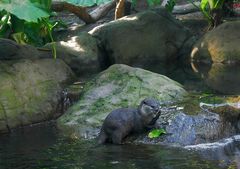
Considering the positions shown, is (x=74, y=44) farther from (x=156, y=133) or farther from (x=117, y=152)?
(x=117, y=152)

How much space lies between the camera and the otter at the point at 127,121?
7613mm

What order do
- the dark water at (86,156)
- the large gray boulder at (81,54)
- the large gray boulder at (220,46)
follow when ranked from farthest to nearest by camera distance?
the large gray boulder at (220,46) < the large gray boulder at (81,54) < the dark water at (86,156)

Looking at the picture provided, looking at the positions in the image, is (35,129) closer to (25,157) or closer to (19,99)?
(19,99)

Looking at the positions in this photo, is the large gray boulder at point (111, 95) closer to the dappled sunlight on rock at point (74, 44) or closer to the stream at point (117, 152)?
the stream at point (117, 152)

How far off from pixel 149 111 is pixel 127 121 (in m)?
0.34

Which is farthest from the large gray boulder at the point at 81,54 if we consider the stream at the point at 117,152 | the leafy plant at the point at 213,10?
the stream at the point at 117,152

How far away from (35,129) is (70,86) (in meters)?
1.74

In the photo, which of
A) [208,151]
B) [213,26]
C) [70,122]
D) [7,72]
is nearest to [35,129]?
[70,122]

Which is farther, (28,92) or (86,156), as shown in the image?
(28,92)

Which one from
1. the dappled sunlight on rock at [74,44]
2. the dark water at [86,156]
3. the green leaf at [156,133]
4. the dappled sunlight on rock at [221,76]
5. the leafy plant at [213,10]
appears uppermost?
the leafy plant at [213,10]

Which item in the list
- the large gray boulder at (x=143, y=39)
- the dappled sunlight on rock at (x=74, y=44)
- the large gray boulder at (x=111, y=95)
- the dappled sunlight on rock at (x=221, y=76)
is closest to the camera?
the large gray boulder at (x=111, y=95)

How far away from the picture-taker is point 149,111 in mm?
7680

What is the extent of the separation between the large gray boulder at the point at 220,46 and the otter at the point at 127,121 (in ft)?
23.6

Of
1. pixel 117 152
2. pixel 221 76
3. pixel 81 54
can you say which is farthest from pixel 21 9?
pixel 81 54
